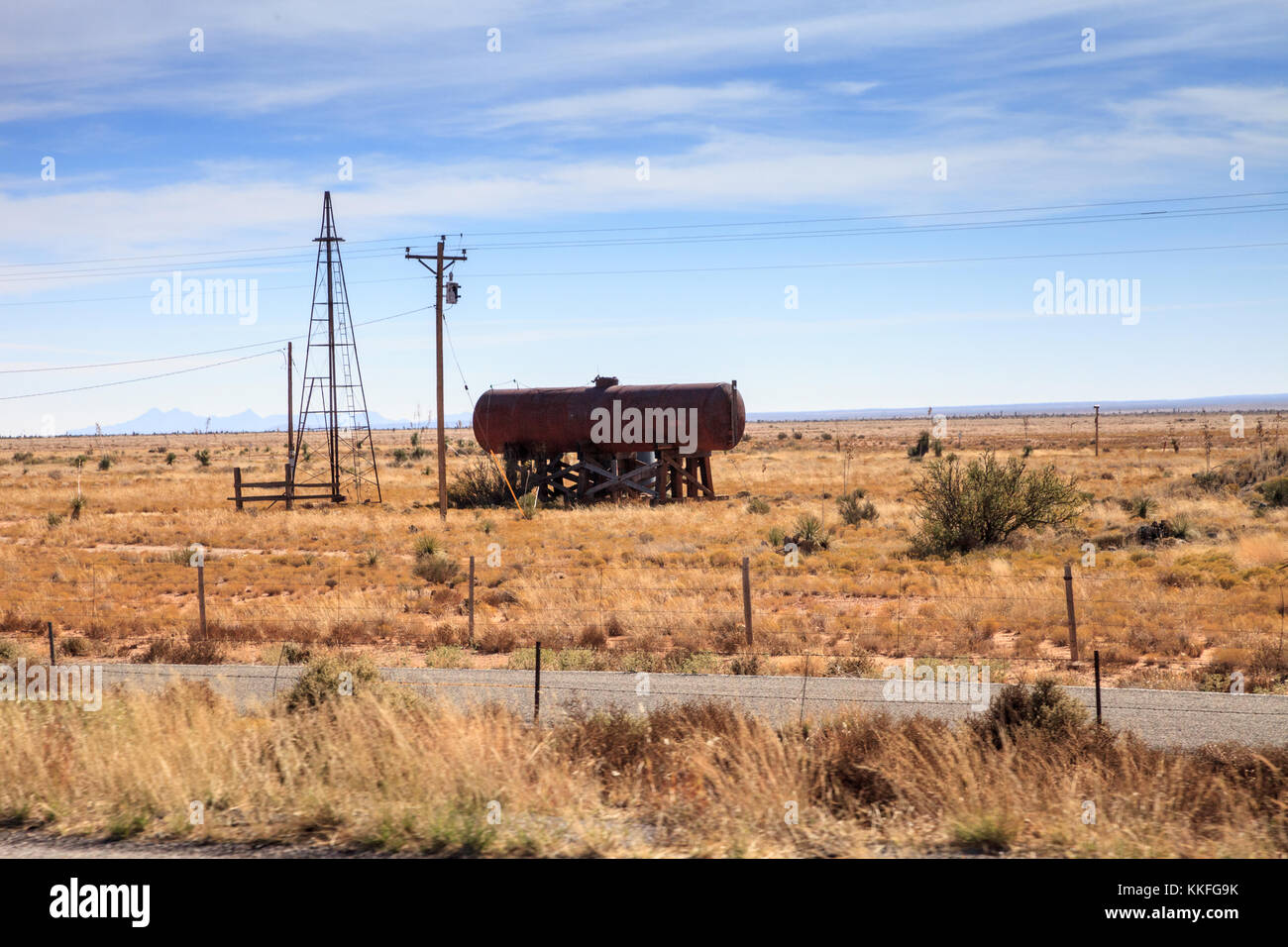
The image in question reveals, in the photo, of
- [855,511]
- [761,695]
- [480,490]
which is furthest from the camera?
[480,490]

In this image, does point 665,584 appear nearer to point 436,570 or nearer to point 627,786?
point 436,570

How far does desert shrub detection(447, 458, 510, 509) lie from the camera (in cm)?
3812

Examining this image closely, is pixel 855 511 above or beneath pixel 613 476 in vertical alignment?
beneath

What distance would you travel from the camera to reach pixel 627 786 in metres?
8.02

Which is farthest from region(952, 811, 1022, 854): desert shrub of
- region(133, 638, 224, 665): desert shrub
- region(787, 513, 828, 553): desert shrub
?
region(787, 513, 828, 553): desert shrub

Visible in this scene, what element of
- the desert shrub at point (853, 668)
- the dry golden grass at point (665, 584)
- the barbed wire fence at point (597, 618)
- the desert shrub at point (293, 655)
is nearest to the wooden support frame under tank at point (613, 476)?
the dry golden grass at point (665, 584)

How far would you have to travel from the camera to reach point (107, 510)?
129 feet

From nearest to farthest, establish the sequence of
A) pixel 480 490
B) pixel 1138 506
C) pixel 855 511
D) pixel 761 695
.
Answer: pixel 761 695 → pixel 1138 506 → pixel 855 511 → pixel 480 490

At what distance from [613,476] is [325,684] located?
26.2 metres

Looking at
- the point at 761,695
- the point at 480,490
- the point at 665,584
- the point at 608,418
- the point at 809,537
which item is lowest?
the point at 761,695

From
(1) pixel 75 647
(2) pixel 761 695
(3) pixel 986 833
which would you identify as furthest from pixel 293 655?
(3) pixel 986 833

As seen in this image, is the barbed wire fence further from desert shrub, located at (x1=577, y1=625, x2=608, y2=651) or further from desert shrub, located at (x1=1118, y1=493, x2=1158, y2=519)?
desert shrub, located at (x1=1118, y1=493, x2=1158, y2=519)

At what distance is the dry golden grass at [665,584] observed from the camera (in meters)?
15.2
